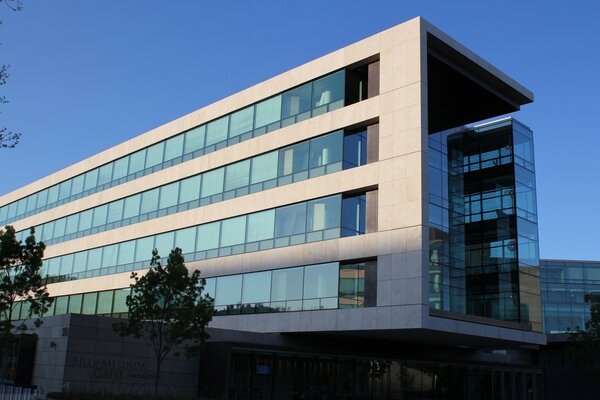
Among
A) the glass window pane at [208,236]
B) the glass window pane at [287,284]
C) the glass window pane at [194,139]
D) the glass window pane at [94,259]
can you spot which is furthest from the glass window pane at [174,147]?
the glass window pane at [287,284]

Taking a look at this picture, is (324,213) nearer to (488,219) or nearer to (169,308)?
(488,219)

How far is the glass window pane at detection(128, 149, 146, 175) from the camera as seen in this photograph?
53.1 metres

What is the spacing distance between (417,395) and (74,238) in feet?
112

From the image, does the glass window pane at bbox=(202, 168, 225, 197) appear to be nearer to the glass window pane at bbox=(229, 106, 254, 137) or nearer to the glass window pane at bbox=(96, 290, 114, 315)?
the glass window pane at bbox=(229, 106, 254, 137)

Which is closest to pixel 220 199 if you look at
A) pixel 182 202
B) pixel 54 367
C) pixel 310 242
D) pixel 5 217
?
pixel 182 202

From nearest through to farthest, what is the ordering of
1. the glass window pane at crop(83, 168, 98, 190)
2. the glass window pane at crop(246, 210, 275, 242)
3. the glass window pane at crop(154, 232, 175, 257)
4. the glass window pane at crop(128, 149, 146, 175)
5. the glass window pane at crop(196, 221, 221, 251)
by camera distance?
1. the glass window pane at crop(246, 210, 275, 242)
2. the glass window pane at crop(196, 221, 221, 251)
3. the glass window pane at crop(154, 232, 175, 257)
4. the glass window pane at crop(128, 149, 146, 175)
5. the glass window pane at crop(83, 168, 98, 190)

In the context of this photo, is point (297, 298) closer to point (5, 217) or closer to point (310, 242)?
point (310, 242)

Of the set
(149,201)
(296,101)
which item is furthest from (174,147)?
(296,101)

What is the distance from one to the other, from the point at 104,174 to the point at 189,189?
45.4ft

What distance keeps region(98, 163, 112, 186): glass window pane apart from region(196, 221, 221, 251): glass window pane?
15.4 metres

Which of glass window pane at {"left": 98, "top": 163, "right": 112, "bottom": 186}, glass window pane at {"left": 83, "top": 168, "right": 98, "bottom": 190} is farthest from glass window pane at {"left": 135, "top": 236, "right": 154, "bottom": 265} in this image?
glass window pane at {"left": 83, "top": 168, "right": 98, "bottom": 190}

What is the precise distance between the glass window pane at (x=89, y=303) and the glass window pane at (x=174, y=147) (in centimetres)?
1308

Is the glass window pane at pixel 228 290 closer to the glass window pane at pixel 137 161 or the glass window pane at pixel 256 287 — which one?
the glass window pane at pixel 256 287

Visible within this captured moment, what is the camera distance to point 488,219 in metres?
40.9
